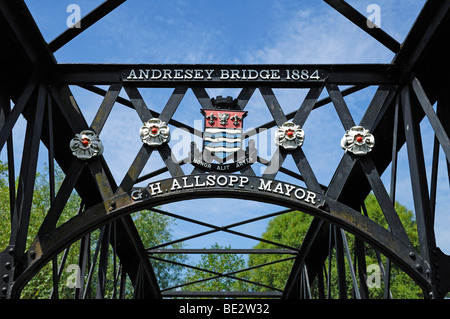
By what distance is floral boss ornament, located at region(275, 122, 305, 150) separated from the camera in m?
9.88

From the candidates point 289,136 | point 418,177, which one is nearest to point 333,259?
point 289,136

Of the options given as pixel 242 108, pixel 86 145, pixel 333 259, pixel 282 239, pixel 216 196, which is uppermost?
pixel 282 239

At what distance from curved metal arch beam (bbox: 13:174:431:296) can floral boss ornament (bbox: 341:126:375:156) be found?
103cm

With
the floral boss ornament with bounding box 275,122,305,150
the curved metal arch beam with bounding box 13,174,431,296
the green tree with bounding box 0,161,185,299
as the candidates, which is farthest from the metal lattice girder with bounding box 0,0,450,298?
the green tree with bounding box 0,161,185,299

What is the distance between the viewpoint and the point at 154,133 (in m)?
9.98

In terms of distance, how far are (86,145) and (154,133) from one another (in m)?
1.18

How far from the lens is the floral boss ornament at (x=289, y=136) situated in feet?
32.4

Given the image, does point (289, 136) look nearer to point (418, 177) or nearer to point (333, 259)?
point (418, 177)

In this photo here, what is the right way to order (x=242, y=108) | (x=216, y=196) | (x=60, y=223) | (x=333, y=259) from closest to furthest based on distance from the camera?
(x=216, y=196)
(x=242, y=108)
(x=60, y=223)
(x=333, y=259)

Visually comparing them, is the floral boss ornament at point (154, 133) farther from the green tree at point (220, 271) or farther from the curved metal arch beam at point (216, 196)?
the green tree at point (220, 271)

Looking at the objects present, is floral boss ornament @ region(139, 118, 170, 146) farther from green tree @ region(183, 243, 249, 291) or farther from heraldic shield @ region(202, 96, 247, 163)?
green tree @ region(183, 243, 249, 291)

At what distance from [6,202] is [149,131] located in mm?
24157

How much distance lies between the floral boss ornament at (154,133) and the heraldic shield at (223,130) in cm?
67
